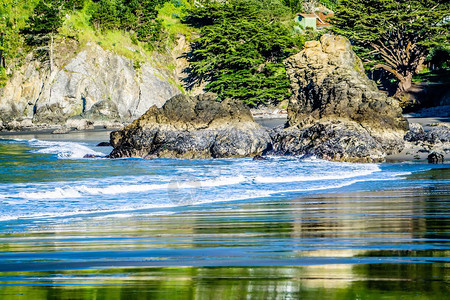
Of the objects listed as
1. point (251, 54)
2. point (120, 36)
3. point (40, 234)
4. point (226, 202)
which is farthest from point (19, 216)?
point (120, 36)

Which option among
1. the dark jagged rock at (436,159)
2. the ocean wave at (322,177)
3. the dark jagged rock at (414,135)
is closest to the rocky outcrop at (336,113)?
the dark jagged rock at (414,135)

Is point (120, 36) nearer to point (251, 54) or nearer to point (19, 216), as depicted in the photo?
point (251, 54)

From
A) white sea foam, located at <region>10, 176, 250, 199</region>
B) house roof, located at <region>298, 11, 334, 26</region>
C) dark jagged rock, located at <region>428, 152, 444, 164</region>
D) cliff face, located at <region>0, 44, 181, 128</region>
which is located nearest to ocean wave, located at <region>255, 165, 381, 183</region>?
white sea foam, located at <region>10, 176, 250, 199</region>

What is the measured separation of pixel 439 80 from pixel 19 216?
153 ft

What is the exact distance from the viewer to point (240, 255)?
544 cm

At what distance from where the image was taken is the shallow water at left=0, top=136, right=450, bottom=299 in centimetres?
418

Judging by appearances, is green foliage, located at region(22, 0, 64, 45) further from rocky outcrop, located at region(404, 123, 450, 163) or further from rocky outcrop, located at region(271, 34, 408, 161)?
rocky outcrop, located at region(404, 123, 450, 163)

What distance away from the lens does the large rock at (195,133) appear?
23.4m

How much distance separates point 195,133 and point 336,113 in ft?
17.7

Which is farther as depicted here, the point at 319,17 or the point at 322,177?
the point at 319,17

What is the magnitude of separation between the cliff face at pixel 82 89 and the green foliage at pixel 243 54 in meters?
6.36

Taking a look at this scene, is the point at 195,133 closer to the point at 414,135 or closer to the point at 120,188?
the point at 414,135

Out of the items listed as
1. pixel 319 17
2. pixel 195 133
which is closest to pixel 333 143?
pixel 195 133

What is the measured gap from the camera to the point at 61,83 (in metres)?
61.1
